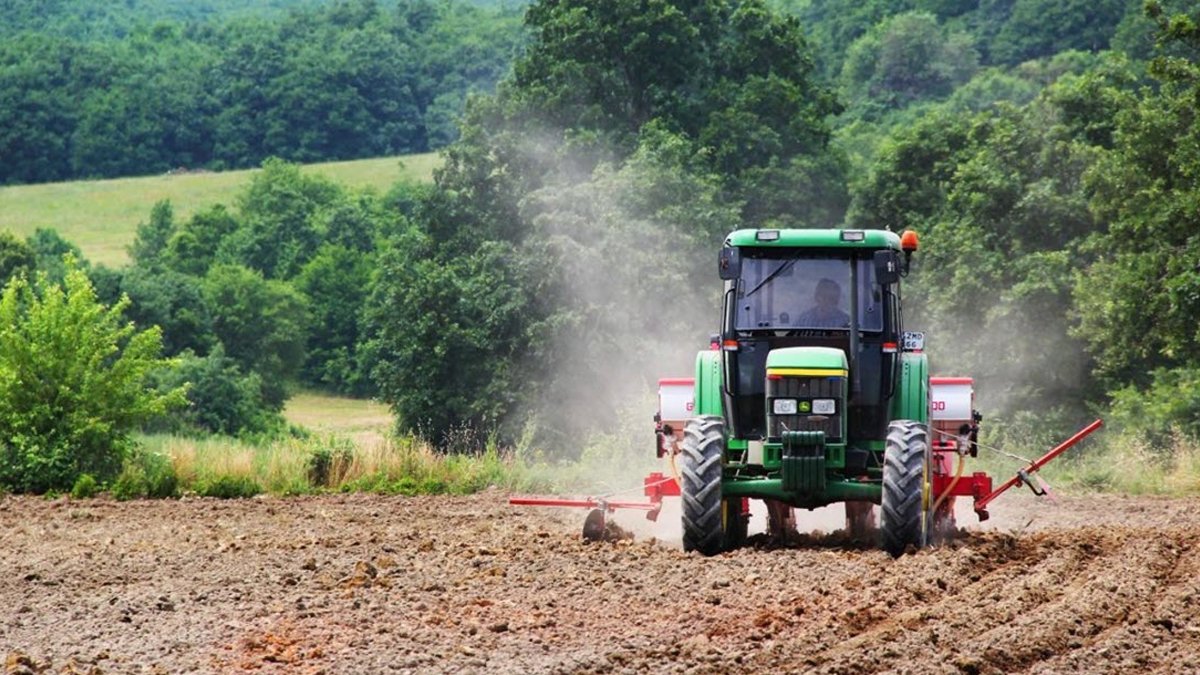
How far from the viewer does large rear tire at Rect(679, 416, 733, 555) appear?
14750mm

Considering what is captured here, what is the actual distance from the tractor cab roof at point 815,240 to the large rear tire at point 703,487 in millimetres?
1702

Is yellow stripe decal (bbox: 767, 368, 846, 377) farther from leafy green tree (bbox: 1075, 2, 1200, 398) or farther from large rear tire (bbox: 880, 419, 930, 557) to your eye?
leafy green tree (bbox: 1075, 2, 1200, 398)

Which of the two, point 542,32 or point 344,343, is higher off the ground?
point 542,32

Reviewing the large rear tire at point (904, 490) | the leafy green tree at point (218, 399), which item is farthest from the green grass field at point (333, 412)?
the large rear tire at point (904, 490)

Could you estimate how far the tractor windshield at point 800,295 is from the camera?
15.9m

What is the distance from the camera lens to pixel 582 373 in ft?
138

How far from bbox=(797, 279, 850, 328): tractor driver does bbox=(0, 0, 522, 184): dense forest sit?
98.6 meters

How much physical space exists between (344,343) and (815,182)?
124 ft

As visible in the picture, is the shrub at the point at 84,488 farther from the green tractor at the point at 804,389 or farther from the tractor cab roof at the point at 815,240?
the tractor cab roof at the point at 815,240

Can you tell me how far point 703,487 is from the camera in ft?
48.5

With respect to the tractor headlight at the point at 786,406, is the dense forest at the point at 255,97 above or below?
above

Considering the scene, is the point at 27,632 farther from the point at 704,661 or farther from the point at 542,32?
the point at 542,32

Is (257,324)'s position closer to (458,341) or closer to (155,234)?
(155,234)

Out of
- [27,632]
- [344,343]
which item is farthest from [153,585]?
[344,343]
